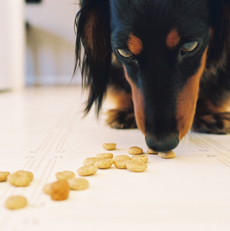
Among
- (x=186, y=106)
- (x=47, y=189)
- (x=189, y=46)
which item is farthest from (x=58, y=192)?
(x=189, y=46)

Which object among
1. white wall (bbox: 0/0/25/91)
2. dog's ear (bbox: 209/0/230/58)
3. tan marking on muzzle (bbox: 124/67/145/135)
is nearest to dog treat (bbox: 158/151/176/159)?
tan marking on muzzle (bbox: 124/67/145/135)

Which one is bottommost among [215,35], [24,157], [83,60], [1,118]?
[1,118]

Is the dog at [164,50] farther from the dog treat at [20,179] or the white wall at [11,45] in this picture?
the white wall at [11,45]

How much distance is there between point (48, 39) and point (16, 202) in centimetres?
602

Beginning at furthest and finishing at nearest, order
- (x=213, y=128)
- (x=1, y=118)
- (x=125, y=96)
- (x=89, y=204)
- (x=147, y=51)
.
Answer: (x=1, y=118) → (x=125, y=96) → (x=213, y=128) → (x=147, y=51) → (x=89, y=204)

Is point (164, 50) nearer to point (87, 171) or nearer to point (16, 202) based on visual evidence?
point (87, 171)

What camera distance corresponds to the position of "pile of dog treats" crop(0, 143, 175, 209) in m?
0.64

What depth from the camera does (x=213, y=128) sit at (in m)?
1.37

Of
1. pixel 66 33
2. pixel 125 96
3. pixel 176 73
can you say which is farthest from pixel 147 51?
pixel 66 33

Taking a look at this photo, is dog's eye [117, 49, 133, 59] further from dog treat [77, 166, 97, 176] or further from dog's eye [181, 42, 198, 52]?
dog treat [77, 166, 97, 176]

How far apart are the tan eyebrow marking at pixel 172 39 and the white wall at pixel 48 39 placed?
17.7ft

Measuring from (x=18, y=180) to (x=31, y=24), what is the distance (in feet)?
19.7

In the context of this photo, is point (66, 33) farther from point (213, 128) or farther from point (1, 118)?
point (213, 128)

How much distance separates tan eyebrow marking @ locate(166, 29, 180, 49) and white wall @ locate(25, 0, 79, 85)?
538 centimetres
